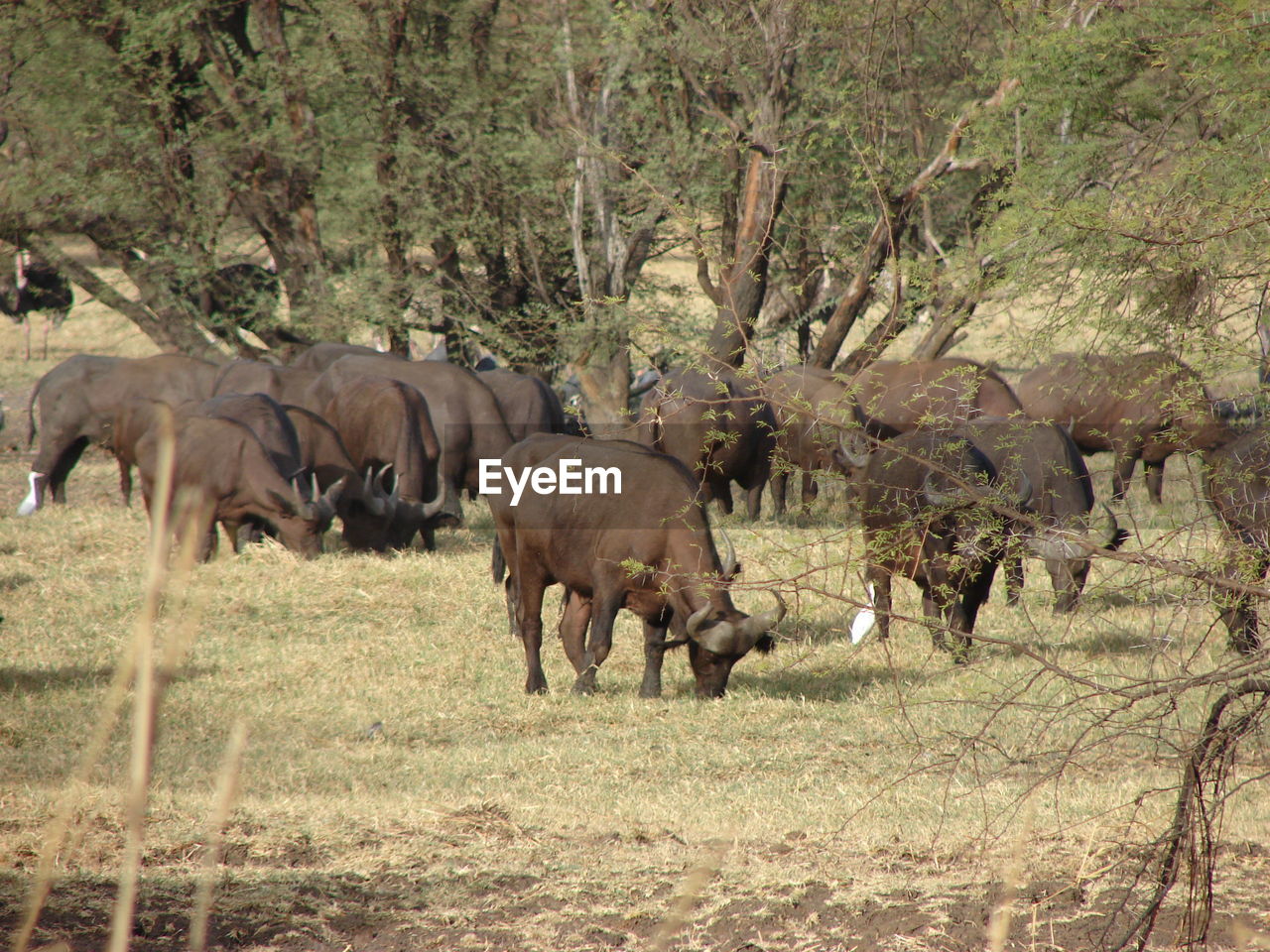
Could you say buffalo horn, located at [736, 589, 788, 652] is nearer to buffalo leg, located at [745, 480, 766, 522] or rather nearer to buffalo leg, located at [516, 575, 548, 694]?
buffalo leg, located at [516, 575, 548, 694]

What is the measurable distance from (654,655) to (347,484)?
19.8ft

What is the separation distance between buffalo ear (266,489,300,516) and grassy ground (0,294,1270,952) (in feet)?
2.19

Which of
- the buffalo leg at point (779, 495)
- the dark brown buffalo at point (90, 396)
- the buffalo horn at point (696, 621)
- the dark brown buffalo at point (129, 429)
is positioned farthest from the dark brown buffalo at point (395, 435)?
the buffalo horn at point (696, 621)

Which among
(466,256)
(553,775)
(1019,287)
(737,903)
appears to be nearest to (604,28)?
(466,256)

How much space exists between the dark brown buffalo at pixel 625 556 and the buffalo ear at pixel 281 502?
4354mm

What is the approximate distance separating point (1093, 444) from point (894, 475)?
852 centimetres

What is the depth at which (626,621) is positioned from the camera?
1139 cm

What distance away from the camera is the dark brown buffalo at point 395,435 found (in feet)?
49.3

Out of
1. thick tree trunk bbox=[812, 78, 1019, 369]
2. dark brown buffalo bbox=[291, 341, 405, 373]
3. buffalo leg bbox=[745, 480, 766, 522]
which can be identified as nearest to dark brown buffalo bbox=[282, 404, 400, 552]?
dark brown buffalo bbox=[291, 341, 405, 373]

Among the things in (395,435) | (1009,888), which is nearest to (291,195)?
(395,435)

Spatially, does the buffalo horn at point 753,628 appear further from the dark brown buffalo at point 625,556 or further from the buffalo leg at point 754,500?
the buffalo leg at point 754,500

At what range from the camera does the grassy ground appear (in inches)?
199

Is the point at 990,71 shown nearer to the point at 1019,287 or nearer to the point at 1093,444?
the point at 1093,444

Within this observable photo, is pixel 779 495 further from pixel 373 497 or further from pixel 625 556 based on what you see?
pixel 625 556
